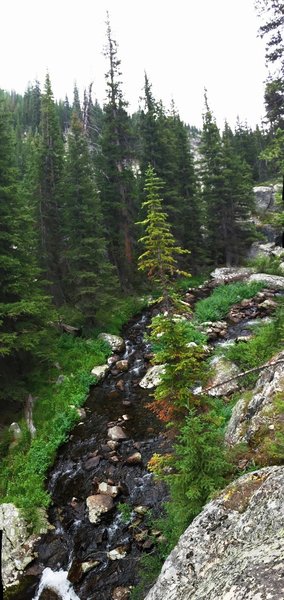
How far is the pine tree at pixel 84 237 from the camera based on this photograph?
80.9ft

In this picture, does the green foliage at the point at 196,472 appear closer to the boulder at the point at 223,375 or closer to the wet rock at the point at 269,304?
the boulder at the point at 223,375

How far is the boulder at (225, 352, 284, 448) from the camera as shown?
26.9 feet

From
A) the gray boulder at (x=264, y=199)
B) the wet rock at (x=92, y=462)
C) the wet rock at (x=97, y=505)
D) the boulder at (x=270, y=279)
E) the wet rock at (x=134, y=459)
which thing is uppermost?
the gray boulder at (x=264, y=199)

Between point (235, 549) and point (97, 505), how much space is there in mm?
7392

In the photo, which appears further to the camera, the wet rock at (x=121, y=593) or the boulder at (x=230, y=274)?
the boulder at (x=230, y=274)

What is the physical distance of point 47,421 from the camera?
16.2 m

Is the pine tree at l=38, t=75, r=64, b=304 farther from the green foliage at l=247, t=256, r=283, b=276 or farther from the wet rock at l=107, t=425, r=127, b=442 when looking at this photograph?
the green foliage at l=247, t=256, r=283, b=276

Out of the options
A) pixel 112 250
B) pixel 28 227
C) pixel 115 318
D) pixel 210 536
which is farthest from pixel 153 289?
pixel 210 536

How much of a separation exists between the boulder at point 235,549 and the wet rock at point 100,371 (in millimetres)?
13843

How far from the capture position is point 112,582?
29.8ft

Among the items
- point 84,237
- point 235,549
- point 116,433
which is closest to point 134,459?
point 116,433

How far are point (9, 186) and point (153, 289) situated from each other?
61.2 ft

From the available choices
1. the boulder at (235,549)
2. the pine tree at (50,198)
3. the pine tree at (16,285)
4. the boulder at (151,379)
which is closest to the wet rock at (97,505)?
the boulder at (235,549)

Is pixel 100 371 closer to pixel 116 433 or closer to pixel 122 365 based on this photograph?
pixel 122 365
